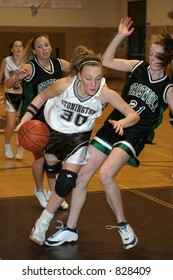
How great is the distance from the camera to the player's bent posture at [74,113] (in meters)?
4.09

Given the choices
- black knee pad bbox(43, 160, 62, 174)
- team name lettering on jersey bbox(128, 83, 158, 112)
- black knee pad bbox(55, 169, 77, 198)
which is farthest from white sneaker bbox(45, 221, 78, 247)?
team name lettering on jersey bbox(128, 83, 158, 112)

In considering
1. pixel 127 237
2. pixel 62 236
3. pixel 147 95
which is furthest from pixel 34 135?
pixel 127 237

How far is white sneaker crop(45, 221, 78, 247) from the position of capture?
430 cm

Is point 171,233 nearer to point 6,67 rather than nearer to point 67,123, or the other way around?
point 67,123

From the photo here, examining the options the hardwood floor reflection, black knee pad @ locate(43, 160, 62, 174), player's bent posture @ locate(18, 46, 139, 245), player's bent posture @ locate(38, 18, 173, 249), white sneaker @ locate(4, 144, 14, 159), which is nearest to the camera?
player's bent posture @ locate(18, 46, 139, 245)

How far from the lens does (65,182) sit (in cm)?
409

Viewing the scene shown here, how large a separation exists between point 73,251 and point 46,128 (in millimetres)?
939

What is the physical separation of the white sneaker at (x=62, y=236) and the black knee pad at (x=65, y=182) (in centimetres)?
34

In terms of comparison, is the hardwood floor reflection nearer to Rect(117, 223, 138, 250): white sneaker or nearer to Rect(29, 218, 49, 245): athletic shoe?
Rect(29, 218, 49, 245): athletic shoe

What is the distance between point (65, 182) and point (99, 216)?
110 centimetres

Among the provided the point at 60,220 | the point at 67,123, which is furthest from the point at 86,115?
the point at 60,220

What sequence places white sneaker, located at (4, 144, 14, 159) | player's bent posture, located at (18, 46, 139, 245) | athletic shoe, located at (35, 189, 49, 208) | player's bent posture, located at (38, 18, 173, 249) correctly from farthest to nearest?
white sneaker, located at (4, 144, 14, 159) → athletic shoe, located at (35, 189, 49, 208) → player's bent posture, located at (38, 18, 173, 249) → player's bent posture, located at (18, 46, 139, 245)

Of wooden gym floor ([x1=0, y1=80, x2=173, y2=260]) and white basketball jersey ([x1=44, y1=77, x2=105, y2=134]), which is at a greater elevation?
white basketball jersey ([x1=44, y1=77, x2=105, y2=134])

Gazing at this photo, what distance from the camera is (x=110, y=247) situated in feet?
14.1
